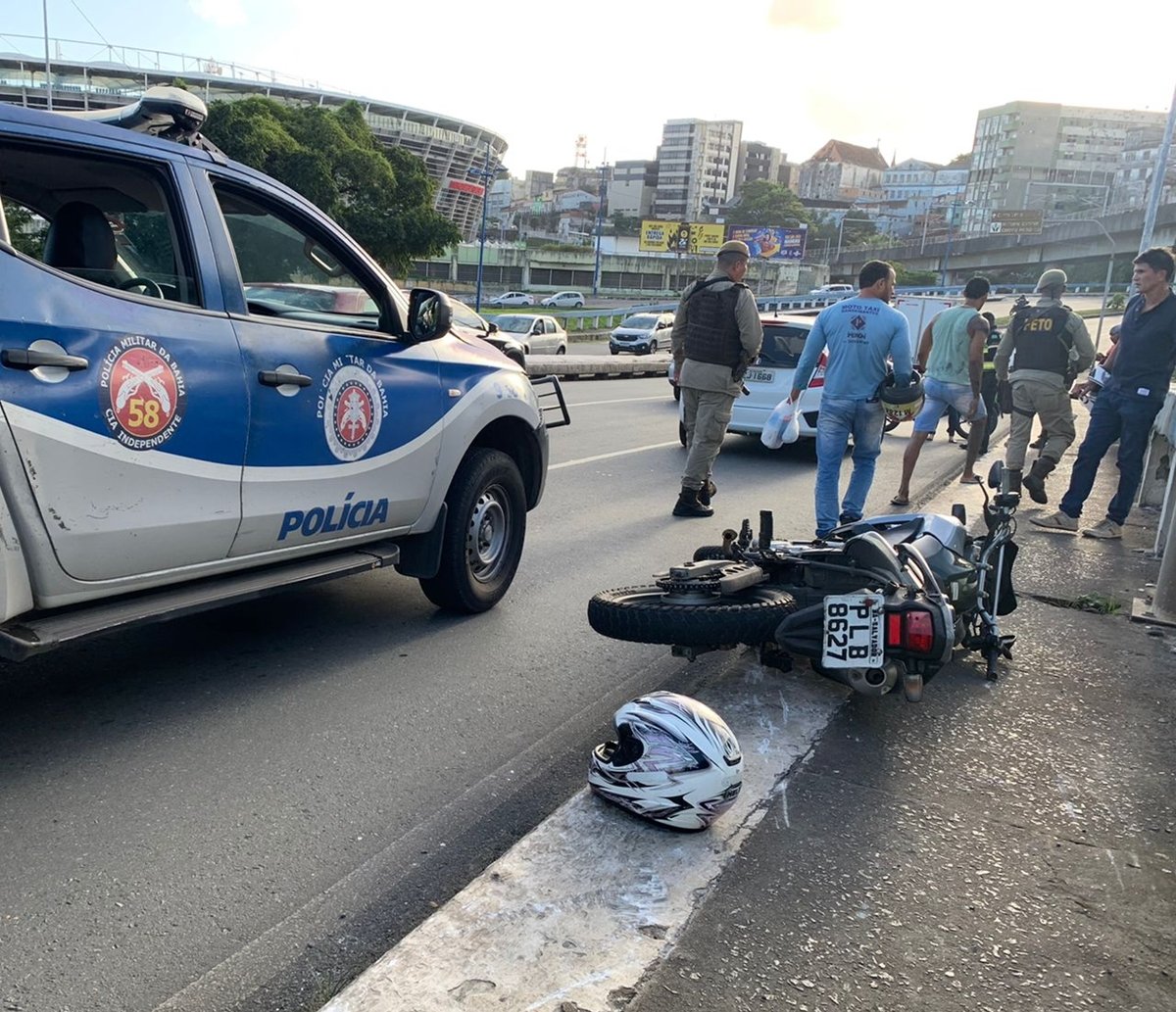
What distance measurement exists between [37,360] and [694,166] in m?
197

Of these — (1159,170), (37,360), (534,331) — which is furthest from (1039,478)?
(1159,170)

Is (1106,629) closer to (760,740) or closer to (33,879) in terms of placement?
(760,740)

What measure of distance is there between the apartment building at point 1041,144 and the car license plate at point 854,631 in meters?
173

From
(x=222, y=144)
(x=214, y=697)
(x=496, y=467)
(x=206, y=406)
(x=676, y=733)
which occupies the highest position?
(x=222, y=144)

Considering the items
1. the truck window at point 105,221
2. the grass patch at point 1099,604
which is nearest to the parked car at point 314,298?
the truck window at point 105,221

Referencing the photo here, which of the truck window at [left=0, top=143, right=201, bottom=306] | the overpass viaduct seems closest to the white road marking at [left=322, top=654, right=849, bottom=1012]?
the truck window at [left=0, top=143, right=201, bottom=306]

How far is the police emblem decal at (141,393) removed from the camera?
3.11 m

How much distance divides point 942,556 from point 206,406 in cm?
304

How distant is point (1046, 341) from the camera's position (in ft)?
27.4

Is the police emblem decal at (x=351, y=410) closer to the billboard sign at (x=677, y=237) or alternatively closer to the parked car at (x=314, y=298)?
the parked car at (x=314, y=298)

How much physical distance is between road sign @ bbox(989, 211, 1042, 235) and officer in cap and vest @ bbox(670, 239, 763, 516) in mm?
88491

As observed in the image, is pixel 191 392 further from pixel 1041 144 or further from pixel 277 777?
pixel 1041 144

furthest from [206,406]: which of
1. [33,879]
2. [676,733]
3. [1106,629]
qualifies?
[1106,629]

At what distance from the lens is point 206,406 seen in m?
3.44
